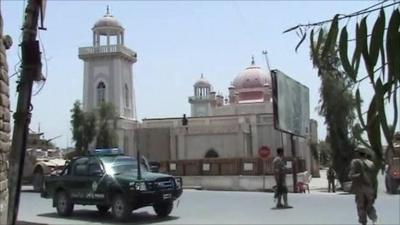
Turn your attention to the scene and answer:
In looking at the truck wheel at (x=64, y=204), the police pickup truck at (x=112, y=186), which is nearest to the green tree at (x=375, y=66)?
the police pickup truck at (x=112, y=186)

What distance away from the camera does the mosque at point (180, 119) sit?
176 feet

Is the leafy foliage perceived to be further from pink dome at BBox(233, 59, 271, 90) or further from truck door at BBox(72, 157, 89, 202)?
truck door at BBox(72, 157, 89, 202)

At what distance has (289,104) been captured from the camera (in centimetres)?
2986

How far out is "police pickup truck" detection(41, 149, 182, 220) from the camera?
14875 millimetres

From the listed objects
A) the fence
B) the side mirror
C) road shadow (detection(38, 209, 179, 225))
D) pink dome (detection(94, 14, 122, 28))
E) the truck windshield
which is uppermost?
pink dome (detection(94, 14, 122, 28))

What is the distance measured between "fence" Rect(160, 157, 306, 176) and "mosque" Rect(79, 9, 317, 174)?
15.9m

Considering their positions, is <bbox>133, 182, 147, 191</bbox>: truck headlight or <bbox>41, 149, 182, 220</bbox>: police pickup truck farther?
<bbox>41, 149, 182, 220</bbox>: police pickup truck

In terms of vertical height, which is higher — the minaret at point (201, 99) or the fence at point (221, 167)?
A: the minaret at point (201, 99)

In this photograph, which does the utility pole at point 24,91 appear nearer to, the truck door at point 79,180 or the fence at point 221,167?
the truck door at point 79,180

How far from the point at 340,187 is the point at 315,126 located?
3212cm

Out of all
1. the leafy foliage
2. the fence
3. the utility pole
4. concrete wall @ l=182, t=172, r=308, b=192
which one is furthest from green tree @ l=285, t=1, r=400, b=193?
the leafy foliage

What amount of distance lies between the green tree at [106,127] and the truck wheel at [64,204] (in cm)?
3313

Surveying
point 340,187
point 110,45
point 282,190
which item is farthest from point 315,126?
point 282,190

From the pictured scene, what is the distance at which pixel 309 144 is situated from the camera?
57906 millimetres
